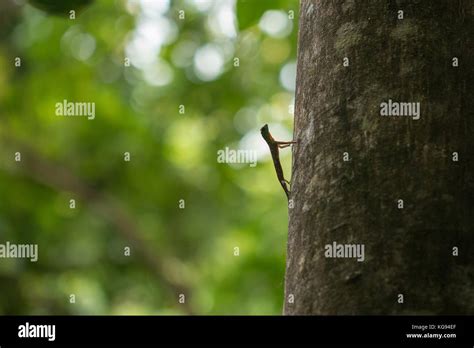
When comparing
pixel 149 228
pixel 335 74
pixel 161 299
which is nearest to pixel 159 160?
pixel 149 228

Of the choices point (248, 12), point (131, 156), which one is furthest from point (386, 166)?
point (131, 156)

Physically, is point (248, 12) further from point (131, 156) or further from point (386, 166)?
point (131, 156)

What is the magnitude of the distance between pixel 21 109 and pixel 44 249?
1352 millimetres

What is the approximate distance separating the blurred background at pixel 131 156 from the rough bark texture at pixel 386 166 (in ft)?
13.7

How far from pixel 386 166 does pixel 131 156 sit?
5.52 m

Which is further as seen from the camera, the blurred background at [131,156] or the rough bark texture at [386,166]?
the blurred background at [131,156]

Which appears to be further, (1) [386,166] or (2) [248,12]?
(2) [248,12]

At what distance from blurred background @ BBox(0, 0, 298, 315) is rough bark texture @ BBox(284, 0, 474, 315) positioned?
13.7 ft

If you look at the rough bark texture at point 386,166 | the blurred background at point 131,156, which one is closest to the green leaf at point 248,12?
the rough bark texture at point 386,166

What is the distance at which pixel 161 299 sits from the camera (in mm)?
7883

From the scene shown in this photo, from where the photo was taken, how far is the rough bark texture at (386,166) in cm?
149

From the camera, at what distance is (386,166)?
1.58m

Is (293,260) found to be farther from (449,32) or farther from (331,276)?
(449,32)

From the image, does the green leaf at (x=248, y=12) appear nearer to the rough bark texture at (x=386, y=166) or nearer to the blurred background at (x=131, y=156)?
the rough bark texture at (x=386, y=166)
